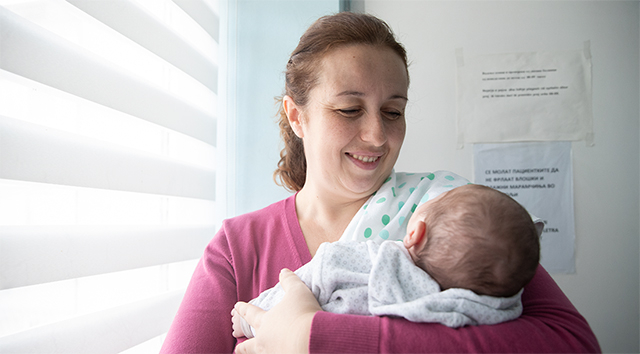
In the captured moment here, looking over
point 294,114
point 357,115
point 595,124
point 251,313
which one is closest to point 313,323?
point 251,313

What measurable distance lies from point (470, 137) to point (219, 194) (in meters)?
1.25

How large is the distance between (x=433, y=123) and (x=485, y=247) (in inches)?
48.7

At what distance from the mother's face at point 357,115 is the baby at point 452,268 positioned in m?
0.30

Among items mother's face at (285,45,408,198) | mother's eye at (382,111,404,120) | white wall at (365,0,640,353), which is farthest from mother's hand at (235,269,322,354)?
white wall at (365,0,640,353)

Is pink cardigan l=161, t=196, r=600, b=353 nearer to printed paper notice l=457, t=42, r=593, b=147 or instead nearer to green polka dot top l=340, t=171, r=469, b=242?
green polka dot top l=340, t=171, r=469, b=242

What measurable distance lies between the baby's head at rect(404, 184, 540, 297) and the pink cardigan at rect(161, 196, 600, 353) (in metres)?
0.08

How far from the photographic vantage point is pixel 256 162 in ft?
5.93

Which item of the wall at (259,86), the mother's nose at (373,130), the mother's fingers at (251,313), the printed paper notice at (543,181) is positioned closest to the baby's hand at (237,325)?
the mother's fingers at (251,313)

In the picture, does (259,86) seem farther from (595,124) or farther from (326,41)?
(595,124)

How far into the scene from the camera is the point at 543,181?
1804 millimetres

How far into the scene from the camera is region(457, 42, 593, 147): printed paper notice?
179 centimetres

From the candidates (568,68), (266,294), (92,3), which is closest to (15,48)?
(92,3)

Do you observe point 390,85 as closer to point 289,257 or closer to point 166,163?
point 289,257

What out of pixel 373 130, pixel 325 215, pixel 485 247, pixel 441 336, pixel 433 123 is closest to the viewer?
pixel 441 336
